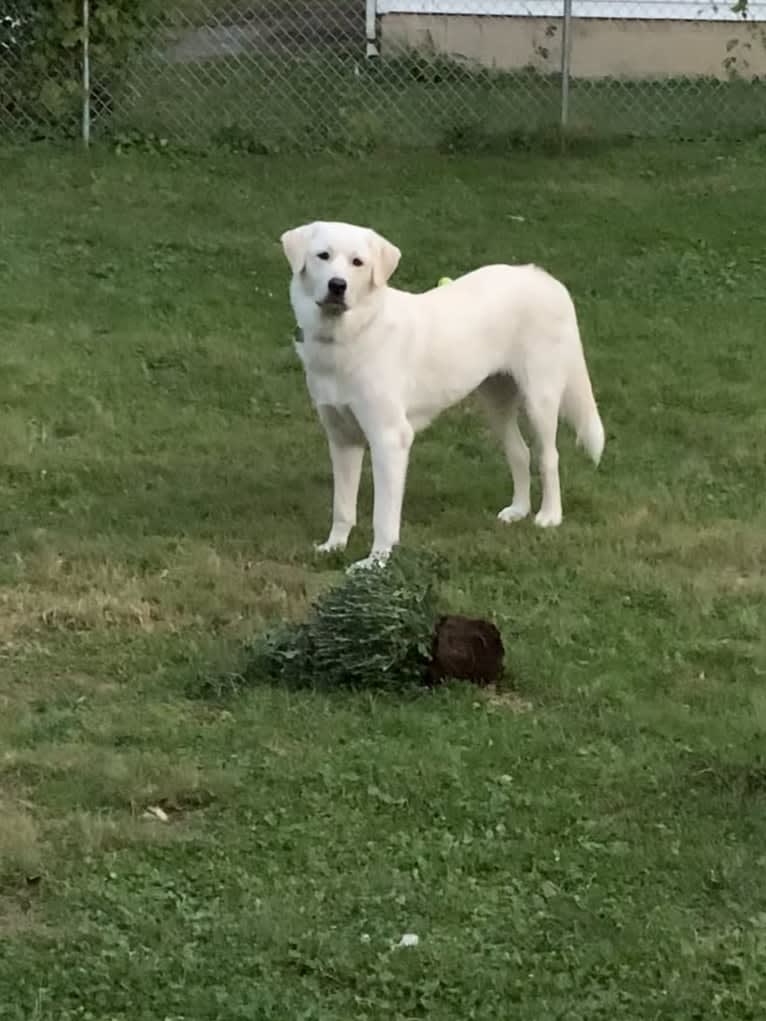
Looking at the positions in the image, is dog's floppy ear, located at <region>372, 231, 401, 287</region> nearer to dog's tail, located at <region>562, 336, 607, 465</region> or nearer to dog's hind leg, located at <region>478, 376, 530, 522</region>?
dog's hind leg, located at <region>478, 376, 530, 522</region>

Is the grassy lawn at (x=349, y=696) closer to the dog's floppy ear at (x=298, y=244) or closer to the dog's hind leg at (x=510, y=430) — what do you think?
the dog's hind leg at (x=510, y=430)

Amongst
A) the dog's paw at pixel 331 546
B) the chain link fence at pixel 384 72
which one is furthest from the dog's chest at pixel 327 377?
the chain link fence at pixel 384 72

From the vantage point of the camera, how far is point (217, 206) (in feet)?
36.4

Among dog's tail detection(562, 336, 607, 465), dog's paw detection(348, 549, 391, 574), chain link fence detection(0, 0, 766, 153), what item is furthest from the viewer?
chain link fence detection(0, 0, 766, 153)

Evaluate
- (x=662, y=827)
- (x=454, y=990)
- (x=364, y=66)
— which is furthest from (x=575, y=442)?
(x=364, y=66)

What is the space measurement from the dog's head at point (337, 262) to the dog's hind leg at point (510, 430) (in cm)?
93

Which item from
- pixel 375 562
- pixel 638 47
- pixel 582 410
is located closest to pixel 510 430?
pixel 582 410

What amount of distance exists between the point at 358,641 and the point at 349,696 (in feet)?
0.49

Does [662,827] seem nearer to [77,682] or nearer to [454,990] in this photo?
[454,990]

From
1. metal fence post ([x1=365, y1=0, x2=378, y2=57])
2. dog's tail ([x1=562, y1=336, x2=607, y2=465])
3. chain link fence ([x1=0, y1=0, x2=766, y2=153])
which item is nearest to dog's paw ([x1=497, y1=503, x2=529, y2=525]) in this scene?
dog's tail ([x1=562, y1=336, x2=607, y2=465])

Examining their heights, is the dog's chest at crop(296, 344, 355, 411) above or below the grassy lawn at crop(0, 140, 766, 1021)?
above

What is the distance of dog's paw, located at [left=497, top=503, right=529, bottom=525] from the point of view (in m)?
6.67

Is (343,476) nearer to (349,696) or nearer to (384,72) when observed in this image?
(349,696)

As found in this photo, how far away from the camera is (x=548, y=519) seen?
21.7 feet
